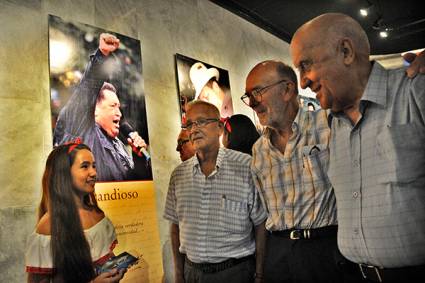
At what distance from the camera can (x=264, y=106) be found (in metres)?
2.06

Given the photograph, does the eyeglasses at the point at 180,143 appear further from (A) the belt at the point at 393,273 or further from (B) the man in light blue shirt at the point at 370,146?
(A) the belt at the point at 393,273

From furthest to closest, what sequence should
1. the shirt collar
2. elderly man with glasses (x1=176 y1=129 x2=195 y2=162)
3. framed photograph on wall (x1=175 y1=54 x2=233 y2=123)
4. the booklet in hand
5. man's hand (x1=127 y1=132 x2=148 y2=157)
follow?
framed photograph on wall (x1=175 y1=54 x2=233 y2=123) → elderly man with glasses (x1=176 y1=129 x2=195 y2=162) → man's hand (x1=127 y1=132 x2=148 y2=157) → the shirt collar → the booklet in hand

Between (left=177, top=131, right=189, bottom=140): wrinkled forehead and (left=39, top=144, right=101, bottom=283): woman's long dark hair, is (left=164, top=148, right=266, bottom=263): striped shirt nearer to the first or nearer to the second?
(left=39, top=144, right=101, bottom=283): woman's long dark hair

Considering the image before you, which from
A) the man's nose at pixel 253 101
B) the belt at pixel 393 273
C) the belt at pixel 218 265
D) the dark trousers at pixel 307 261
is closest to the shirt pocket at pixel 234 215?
the belt at pixel 218 265

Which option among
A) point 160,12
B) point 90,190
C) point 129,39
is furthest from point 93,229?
point 160,12

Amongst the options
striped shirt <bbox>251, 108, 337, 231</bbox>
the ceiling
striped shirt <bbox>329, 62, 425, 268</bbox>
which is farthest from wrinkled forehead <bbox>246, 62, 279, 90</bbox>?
the ceiling

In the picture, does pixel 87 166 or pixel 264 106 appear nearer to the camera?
pixel 264 106

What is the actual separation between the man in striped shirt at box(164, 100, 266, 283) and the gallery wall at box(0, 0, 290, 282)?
601 mm

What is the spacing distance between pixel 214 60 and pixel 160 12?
873mm

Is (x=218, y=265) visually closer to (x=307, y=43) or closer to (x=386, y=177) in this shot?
(x=386, y=177)

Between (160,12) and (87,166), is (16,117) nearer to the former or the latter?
(87,166)

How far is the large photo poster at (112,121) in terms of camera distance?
7.91 feet

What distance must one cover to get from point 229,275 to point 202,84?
7.14 ft

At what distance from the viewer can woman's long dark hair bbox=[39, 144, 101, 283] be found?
2.04m
